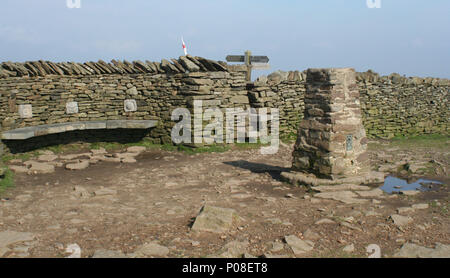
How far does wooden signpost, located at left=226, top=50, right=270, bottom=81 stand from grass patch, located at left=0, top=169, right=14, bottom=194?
673cm

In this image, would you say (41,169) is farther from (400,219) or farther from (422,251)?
(422,251)

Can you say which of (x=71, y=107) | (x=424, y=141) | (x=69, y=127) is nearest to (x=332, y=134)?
(x=69, y=127)

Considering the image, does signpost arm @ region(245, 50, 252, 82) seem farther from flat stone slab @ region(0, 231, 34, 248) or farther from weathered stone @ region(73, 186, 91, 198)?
flat stone slab @ region(0, 231, 34, 248)

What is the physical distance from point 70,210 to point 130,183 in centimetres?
176

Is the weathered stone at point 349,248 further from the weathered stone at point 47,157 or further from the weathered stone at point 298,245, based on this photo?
the weathered stone at point 47,157

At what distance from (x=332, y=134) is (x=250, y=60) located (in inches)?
216

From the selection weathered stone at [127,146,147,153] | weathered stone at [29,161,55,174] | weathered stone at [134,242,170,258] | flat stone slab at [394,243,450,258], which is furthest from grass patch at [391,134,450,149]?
weathered stone at [29,161,55,174]

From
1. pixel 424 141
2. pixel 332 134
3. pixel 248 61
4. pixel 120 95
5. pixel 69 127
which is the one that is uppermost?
pixel 248 61

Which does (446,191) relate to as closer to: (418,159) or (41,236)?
(418,159)

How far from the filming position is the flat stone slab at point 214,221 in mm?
4734

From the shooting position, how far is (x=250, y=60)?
11.5 metres

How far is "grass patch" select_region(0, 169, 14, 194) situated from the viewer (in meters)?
6.73

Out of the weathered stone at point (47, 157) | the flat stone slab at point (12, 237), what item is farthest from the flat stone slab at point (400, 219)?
the weathered stone at point (47, 157)

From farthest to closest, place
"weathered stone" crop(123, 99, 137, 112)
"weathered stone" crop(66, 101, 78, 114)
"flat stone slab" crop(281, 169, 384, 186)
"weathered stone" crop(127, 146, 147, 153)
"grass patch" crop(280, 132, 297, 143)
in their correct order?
"grass patch" crop(280, 132, 297, 143), "weathered stone" crop(123, 99, 137, 112), "weathered stone" crop(66, 101, 78, 114), "weathered stone" crop(127, 146, 147, 153), "flat stone slab" crop(281, 169, 384, 186)
